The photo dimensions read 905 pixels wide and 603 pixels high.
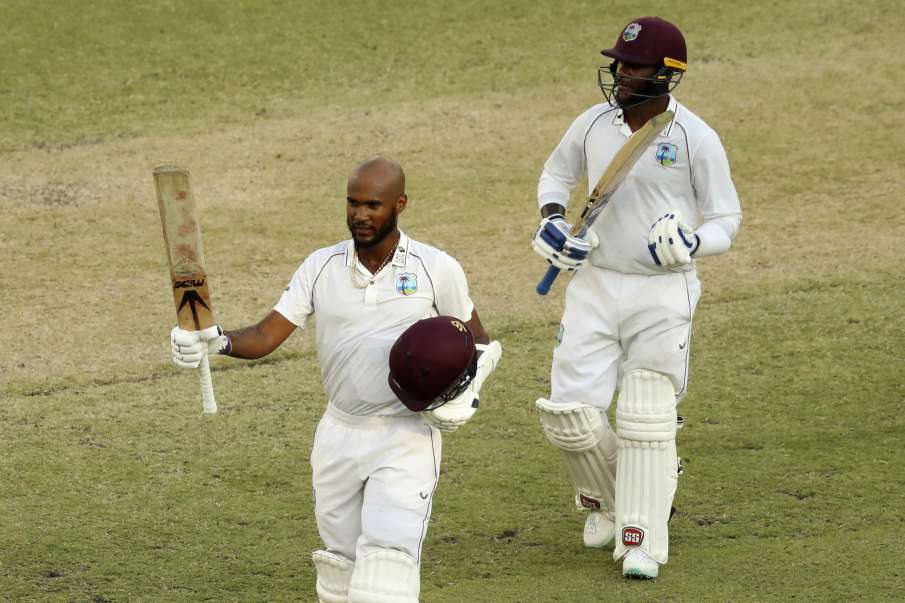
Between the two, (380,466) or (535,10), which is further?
(535,10)

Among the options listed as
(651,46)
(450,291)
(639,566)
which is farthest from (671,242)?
(639,566)

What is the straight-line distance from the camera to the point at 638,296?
6594mm

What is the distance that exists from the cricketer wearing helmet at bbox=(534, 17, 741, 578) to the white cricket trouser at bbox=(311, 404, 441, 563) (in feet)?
3.82

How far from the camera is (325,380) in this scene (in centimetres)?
569

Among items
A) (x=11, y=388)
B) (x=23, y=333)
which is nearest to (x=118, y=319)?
(x=23, y=333)

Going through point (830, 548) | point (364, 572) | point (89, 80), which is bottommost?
point (830, 548)

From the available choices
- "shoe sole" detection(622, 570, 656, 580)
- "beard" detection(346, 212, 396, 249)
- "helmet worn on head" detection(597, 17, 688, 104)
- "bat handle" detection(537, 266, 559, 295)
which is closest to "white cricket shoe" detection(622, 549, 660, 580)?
"shoe sole" detection(622, 570, 656, 580)

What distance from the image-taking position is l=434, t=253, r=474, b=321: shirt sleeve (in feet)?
18.6

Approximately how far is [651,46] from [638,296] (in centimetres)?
108

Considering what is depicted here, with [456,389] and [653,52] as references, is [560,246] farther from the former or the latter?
[456,389]

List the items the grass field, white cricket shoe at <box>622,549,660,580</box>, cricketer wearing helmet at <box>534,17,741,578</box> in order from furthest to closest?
the grass field, cricketer wearing helmet at <box>534,17,741,578</box>, white cricket shoe at <box>622,549,660,580</box>

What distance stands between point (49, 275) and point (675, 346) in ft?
19.9

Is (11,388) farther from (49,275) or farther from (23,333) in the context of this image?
(49,275)

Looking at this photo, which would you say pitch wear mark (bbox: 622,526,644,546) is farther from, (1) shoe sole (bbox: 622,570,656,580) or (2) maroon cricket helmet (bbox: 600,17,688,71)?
(2) maroon cricket helmet (bbox: 600,17,688,71)
